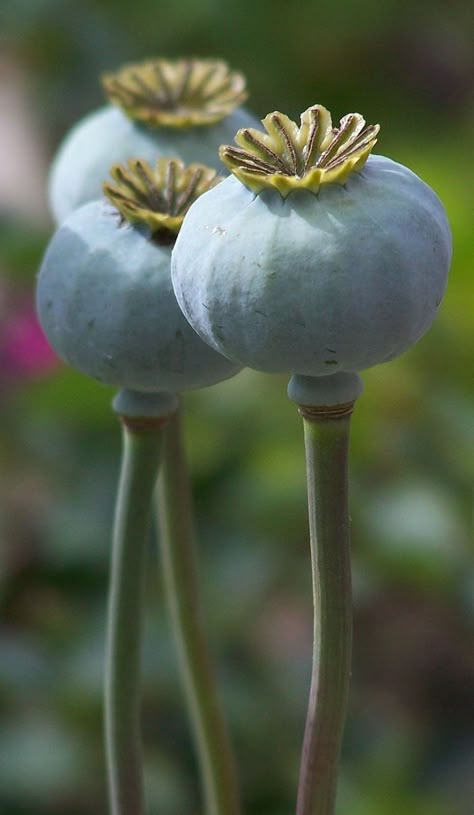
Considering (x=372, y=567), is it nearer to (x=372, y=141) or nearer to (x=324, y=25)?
(x=372, y=141)

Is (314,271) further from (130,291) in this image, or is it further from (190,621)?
(190,621)

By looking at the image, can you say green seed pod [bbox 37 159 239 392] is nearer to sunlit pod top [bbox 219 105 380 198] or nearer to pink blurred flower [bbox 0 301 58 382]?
sunlit pod top [bbox 219 105 380 198]

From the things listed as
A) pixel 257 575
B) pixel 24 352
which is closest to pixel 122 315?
pixel 257 575

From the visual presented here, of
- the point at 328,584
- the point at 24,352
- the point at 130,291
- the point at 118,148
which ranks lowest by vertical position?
the point at 328,584

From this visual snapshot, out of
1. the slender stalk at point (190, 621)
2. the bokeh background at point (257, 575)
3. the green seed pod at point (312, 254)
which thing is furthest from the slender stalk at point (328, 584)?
the bokeh background at point (257, 575)

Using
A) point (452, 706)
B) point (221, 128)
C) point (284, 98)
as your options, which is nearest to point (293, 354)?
point (221, 128)

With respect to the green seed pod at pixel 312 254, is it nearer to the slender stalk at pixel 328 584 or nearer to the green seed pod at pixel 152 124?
the slender stalk at pixel 328 584

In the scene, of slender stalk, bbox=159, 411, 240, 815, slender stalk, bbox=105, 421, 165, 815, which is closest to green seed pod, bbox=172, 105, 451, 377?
slender stalk, bbox=105, 421, 165, 815
